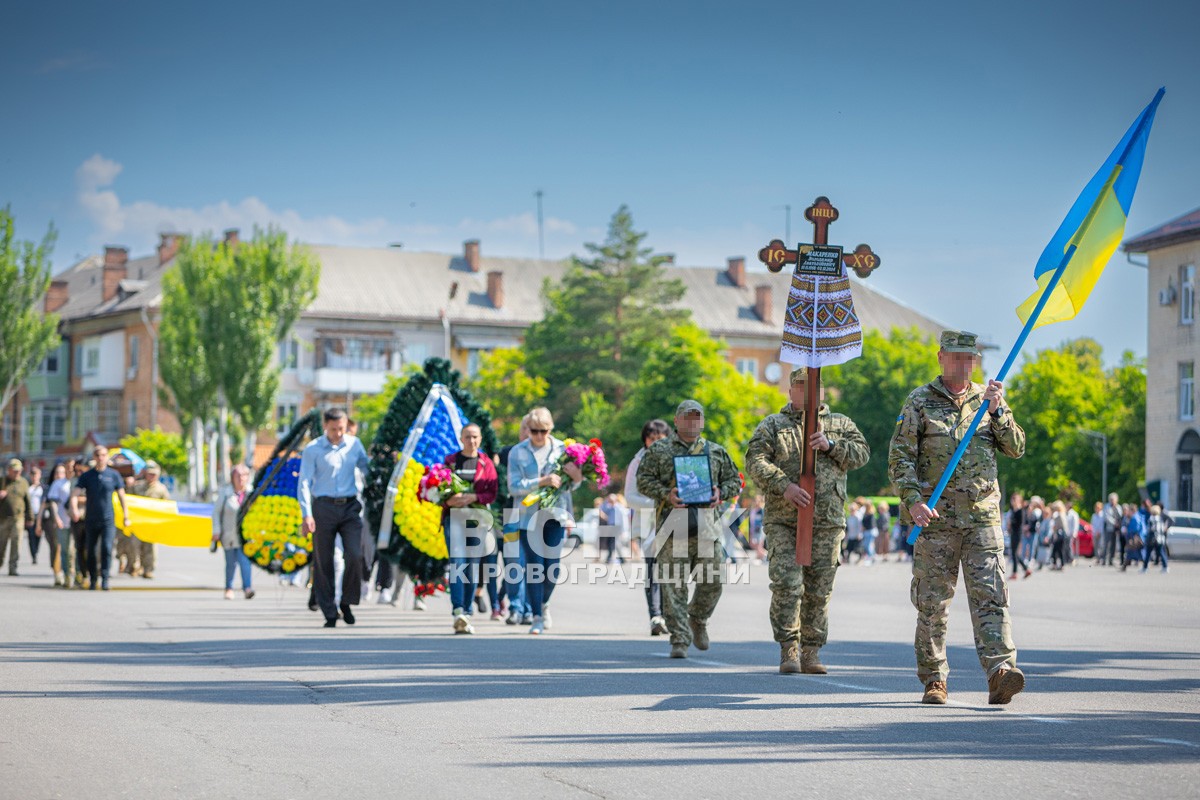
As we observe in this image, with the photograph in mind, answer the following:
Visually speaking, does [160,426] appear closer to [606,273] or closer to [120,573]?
[606,273]

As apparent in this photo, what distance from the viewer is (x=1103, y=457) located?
7525 centimetres

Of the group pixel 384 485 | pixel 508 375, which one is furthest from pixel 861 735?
pixel 508 375

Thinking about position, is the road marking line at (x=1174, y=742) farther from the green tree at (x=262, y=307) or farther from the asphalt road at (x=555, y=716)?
the green tree at (x=262, y=307)

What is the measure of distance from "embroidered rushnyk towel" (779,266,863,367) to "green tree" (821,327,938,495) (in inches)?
3107

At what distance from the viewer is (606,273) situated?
85875 mm

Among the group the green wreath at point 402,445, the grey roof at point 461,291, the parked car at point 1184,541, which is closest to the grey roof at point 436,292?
the grey roof at point 461,291

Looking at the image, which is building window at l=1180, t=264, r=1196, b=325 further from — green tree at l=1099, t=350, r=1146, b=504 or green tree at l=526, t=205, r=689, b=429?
green tree at l=526, t=205, r=689, b=429

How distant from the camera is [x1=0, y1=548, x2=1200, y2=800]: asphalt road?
6.94 m

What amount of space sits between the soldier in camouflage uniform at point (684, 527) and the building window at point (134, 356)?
8558 centimetres

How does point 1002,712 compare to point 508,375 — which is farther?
point 508,375

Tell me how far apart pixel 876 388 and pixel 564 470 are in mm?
78621

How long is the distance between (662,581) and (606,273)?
73.6m

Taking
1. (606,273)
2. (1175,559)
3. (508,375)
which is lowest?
(1175,559)

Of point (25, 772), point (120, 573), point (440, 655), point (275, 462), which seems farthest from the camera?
point (120, 573)
